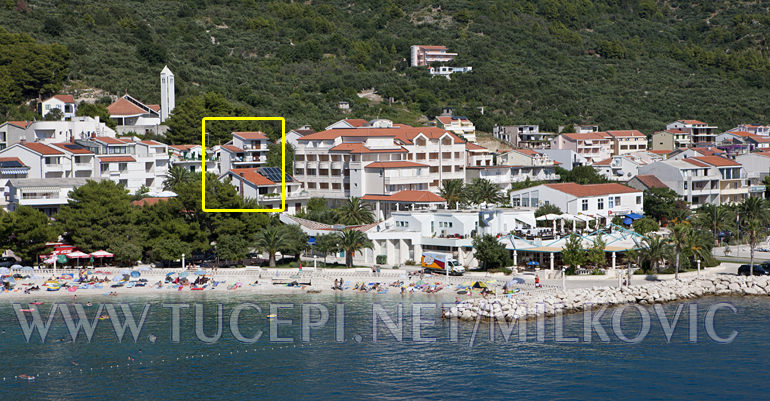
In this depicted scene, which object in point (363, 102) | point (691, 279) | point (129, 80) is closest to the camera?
point (691, 279)

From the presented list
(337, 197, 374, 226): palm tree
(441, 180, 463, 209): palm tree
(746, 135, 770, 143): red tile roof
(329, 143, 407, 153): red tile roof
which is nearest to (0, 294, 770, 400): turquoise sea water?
(337, 197, 374, 226): palm tree

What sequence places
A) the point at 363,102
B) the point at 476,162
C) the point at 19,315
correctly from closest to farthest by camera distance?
the point at 19,315 → the point at 476,162 → the point at 363,102

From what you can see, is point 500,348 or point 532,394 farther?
point 500,348

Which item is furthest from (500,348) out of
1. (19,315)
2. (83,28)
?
(83,28)

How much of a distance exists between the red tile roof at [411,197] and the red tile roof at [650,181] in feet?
71.4

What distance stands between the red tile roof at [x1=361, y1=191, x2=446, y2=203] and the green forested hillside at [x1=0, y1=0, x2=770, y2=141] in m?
30.8

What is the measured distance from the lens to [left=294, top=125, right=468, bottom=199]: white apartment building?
248 ft

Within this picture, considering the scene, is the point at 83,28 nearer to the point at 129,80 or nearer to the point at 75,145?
the point at 129,80

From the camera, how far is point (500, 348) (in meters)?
41.6

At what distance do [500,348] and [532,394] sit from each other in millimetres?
6126

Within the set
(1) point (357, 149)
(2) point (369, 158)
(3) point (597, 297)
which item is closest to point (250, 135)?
(1) point (357, 149)

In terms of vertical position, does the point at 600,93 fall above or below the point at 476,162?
above

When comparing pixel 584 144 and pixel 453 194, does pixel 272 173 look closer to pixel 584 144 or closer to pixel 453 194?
pixel 453 194

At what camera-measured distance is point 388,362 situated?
3928 cm
